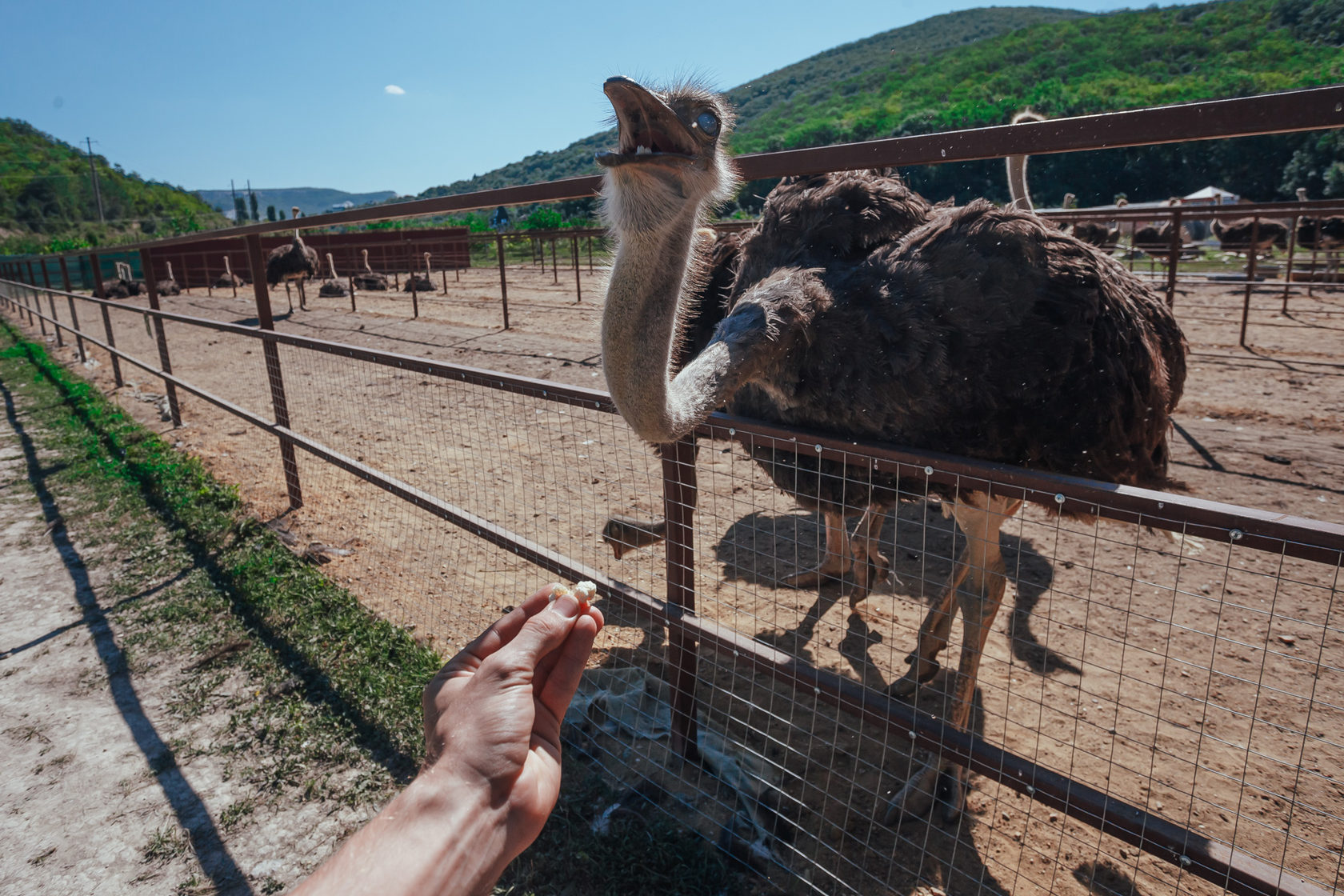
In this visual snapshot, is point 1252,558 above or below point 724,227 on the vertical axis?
below

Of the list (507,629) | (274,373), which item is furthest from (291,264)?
(507,629)

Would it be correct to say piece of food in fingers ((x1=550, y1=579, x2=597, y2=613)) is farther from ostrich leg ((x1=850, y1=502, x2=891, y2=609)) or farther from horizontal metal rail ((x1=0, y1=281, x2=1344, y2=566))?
ostrich leg ((x1=850, y1=502, x2=891, y2=609))

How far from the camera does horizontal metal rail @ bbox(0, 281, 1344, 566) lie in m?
1.21

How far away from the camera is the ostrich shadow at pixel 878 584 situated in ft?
11.0

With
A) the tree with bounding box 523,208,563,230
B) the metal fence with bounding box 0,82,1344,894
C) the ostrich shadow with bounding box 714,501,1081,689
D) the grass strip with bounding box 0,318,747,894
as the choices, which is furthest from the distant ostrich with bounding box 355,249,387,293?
the ostrich shadow with bounding box 714,501,1081,689

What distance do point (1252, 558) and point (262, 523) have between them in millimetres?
5183

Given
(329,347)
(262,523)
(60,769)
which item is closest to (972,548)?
(329,347)

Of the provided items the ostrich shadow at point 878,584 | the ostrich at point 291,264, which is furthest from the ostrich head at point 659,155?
the ostrich at point 291,264

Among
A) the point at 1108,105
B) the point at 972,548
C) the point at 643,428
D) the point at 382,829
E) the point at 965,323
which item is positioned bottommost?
the point at 972,548

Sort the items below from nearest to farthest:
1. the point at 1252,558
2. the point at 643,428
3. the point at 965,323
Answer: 1. the point at 643,428
2. the point at 965,323
3. the point at 1252,558

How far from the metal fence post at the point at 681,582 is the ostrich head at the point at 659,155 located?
2.24 feet

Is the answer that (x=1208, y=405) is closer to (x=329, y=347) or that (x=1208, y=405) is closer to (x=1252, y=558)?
(x=1252, y=558)

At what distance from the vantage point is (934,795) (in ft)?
8.30

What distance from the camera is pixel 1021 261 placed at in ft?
8.02
